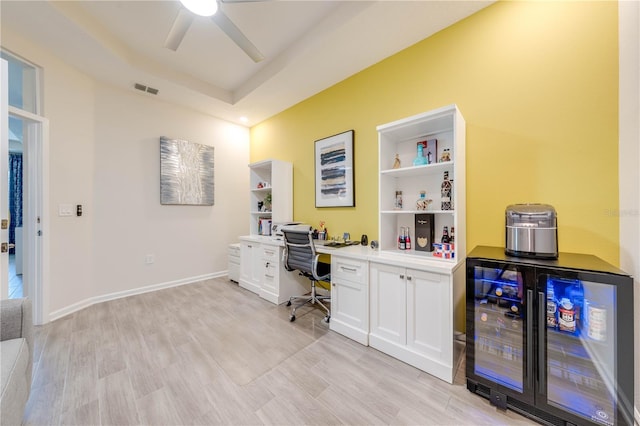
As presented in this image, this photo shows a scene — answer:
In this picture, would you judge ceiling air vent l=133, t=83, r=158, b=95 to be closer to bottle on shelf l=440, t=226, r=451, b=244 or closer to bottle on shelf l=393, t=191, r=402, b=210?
bottle on shelf l=393, t=191, r=402, b=210

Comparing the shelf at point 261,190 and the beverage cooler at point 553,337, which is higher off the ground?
the shelf at point 261,190

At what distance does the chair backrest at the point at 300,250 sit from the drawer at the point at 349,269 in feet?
0.85

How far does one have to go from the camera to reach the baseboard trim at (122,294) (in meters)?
2.63

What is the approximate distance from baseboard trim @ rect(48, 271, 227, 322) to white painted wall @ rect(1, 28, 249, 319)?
1cm

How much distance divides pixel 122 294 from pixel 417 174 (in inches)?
163

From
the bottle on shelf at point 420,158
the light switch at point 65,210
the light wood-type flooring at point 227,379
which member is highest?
the bottle on shelf at point 420,158

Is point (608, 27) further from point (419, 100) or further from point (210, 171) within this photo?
point (210, 171)

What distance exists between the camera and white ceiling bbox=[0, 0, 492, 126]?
2.07 meters

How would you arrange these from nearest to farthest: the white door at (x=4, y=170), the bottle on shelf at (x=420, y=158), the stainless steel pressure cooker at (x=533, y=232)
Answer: the stainless steel pressure cooker at (x=533, y=232), the white door at (x=4, y=170), the bottle on shelf at (x=420, y=158)

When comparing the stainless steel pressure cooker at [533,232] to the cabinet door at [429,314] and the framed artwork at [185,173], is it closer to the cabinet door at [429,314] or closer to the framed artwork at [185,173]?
the cabinet door at [429,314]

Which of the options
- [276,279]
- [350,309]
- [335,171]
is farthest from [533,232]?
[276,279]

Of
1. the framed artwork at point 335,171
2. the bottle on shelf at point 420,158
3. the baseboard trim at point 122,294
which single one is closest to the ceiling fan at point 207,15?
Result: the framed artwork at point 335,171

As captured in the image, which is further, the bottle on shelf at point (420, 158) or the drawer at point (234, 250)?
the drawer at point (234, 250)

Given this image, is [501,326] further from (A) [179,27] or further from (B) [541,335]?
(A) [179,27]
